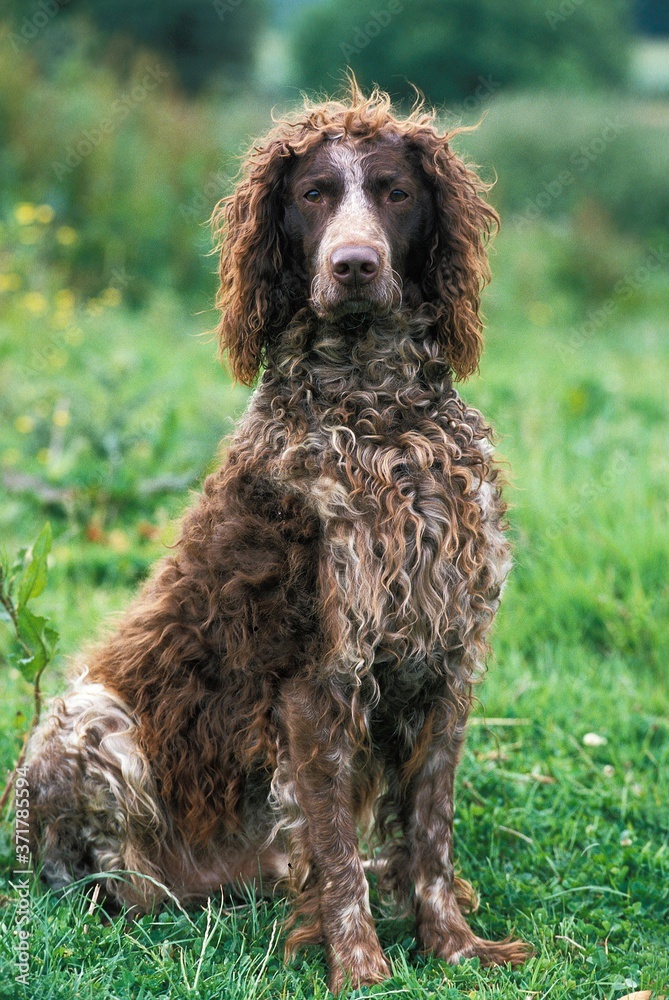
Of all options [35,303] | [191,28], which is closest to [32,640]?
[35,303]

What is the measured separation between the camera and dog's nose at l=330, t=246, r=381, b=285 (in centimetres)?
273

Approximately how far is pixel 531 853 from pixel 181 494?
2.94 m

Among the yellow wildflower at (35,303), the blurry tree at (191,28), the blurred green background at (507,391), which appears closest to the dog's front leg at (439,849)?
the blurred green background at (507,391)

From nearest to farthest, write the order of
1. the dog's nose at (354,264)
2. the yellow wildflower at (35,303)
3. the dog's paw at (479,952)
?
the dog's nose at (354,264), the dog's paw at (479,952), the yellow wildflower at (35,303)

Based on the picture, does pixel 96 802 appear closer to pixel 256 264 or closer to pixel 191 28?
pixel 256 264

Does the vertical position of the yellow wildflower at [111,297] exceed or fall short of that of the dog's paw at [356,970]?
it exceeds it

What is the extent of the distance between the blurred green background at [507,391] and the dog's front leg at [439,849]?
157mm

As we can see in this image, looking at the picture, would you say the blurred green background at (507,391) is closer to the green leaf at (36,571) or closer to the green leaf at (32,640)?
the green leaf at (32,640)

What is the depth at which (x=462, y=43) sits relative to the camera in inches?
795

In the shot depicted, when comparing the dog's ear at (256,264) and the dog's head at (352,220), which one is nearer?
the dog's head at (352,220)

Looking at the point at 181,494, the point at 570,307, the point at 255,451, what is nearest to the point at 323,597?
the point at 255,451

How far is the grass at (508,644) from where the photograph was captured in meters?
2.92

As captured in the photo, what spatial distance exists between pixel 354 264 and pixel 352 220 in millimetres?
175

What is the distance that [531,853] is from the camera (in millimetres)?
3541
